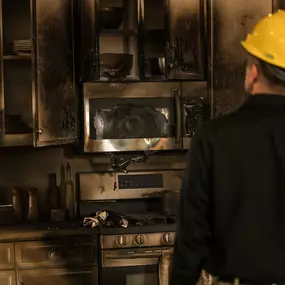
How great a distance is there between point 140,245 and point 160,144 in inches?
23.7

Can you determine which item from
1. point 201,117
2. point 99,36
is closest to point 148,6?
point 99,36

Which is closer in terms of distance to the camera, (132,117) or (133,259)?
(133,259)

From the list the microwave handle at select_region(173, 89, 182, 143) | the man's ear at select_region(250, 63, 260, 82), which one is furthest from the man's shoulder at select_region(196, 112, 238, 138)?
the microwave handle at select_region(173, 89, 182, 143)

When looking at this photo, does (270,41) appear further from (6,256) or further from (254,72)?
(6,256)

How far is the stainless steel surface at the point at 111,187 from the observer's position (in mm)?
3713

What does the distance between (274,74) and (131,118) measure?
175 centimetres

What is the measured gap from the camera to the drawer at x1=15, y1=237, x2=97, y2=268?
322cm

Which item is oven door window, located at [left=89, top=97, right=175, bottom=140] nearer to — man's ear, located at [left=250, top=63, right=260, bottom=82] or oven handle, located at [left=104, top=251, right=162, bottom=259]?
oven handle, located at [left=104, top=251, right=162, bottom=259]

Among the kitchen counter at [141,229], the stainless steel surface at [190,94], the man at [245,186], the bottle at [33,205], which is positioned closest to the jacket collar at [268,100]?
the man at [245,186]

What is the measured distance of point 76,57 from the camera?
3531mm

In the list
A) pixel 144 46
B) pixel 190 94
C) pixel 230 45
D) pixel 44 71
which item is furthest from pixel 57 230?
pixel 230 45

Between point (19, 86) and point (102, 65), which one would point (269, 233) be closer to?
point (102, 65)

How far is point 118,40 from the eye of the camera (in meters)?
3.71

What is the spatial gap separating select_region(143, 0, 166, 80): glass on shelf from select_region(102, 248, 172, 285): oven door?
39.0 inches
